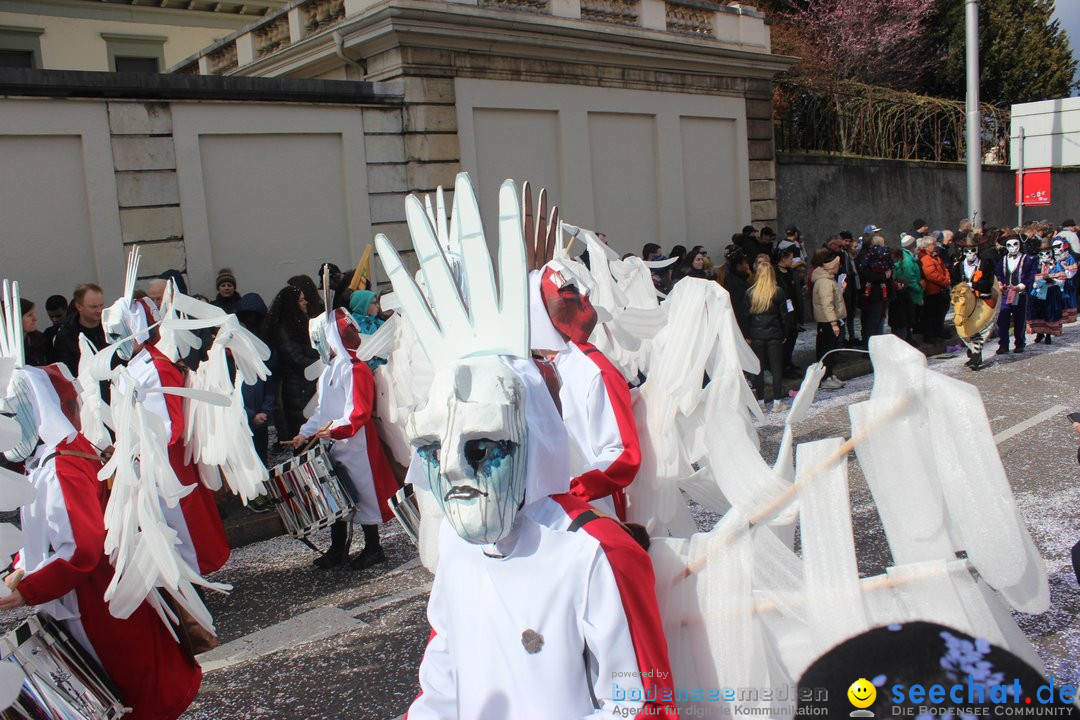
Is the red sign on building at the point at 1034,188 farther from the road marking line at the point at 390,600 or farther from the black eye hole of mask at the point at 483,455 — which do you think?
the black eye hole of mask at the point at 483,455

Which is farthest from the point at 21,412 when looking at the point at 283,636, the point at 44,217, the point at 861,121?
the point at 861,121

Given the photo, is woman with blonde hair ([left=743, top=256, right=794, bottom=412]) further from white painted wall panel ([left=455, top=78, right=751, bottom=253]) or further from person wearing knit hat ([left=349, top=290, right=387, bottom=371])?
person wearing knit hat ([left=349, top=290, right=387, bottom=371])

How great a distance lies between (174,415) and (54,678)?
8.28ft

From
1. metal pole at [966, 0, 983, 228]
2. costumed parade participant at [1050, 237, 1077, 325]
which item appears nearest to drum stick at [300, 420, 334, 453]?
costumed parade participant at [1050, 237, 1077, 325]

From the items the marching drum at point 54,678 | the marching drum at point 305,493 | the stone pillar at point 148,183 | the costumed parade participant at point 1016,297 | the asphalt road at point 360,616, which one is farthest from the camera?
the costumed parade participant at point 1016,297

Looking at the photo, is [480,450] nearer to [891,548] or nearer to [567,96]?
[891,548]

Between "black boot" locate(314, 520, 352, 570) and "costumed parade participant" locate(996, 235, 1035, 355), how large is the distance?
10.3 meters

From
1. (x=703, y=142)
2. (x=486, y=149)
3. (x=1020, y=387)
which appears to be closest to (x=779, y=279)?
(x=1020, y=387)

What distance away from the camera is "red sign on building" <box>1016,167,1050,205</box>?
2039 centimetres

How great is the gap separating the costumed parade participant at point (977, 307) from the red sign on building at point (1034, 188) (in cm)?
854

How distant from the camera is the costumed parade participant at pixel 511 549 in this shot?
2.02 m

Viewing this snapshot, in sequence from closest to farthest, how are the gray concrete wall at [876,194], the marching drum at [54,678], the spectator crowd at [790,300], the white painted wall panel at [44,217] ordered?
the marching drum at [54,678], the spectator crowd at [790,300], the white painted wall panel at [44,217], the gray concrete wall at [876,194]

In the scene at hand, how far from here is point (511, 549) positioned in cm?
213

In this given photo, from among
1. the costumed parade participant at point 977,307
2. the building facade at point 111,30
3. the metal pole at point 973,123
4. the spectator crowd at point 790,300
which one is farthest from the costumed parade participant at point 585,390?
the building facade at point 111,30
